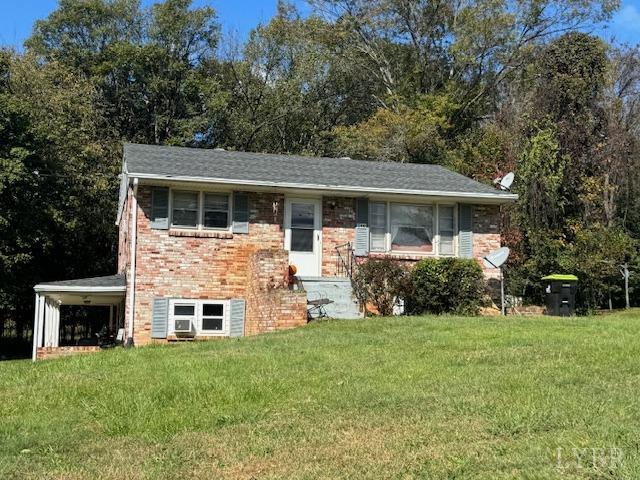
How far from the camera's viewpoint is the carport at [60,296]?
18266 millimetres

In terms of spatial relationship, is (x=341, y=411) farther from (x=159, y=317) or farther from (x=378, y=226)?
(x=378, y=226)

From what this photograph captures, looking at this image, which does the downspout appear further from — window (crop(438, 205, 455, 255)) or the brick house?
window (crop(438, 205, 455, 255))

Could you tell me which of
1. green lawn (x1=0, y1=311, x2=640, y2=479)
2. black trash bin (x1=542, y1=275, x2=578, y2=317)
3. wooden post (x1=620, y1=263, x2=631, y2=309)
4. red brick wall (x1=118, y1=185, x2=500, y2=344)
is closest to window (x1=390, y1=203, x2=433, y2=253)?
red brick wall (x1=118, y1=185, x2=500, y2=344)

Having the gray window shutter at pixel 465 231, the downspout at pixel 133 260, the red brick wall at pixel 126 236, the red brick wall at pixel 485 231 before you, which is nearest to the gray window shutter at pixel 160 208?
the downspout at pixel 133 260

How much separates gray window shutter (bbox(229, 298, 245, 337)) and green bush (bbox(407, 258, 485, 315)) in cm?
399

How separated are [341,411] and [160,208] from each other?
11498mm

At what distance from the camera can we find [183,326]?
17047mm

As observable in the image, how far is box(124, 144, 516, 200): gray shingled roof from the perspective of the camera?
17.7 meters

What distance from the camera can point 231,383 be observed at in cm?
820

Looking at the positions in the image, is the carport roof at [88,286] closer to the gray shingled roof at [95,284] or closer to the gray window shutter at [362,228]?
the gray shingled roof at [95,284]

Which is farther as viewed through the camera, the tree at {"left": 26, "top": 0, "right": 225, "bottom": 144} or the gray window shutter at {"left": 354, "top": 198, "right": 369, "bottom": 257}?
the tree at {"left": 26, "top": 0, "right": 225, "bottom": 144}

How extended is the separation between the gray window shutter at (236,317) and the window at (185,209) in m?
2.13

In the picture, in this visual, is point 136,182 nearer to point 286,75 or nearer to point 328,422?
point 328,422

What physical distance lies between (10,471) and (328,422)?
259 cm
